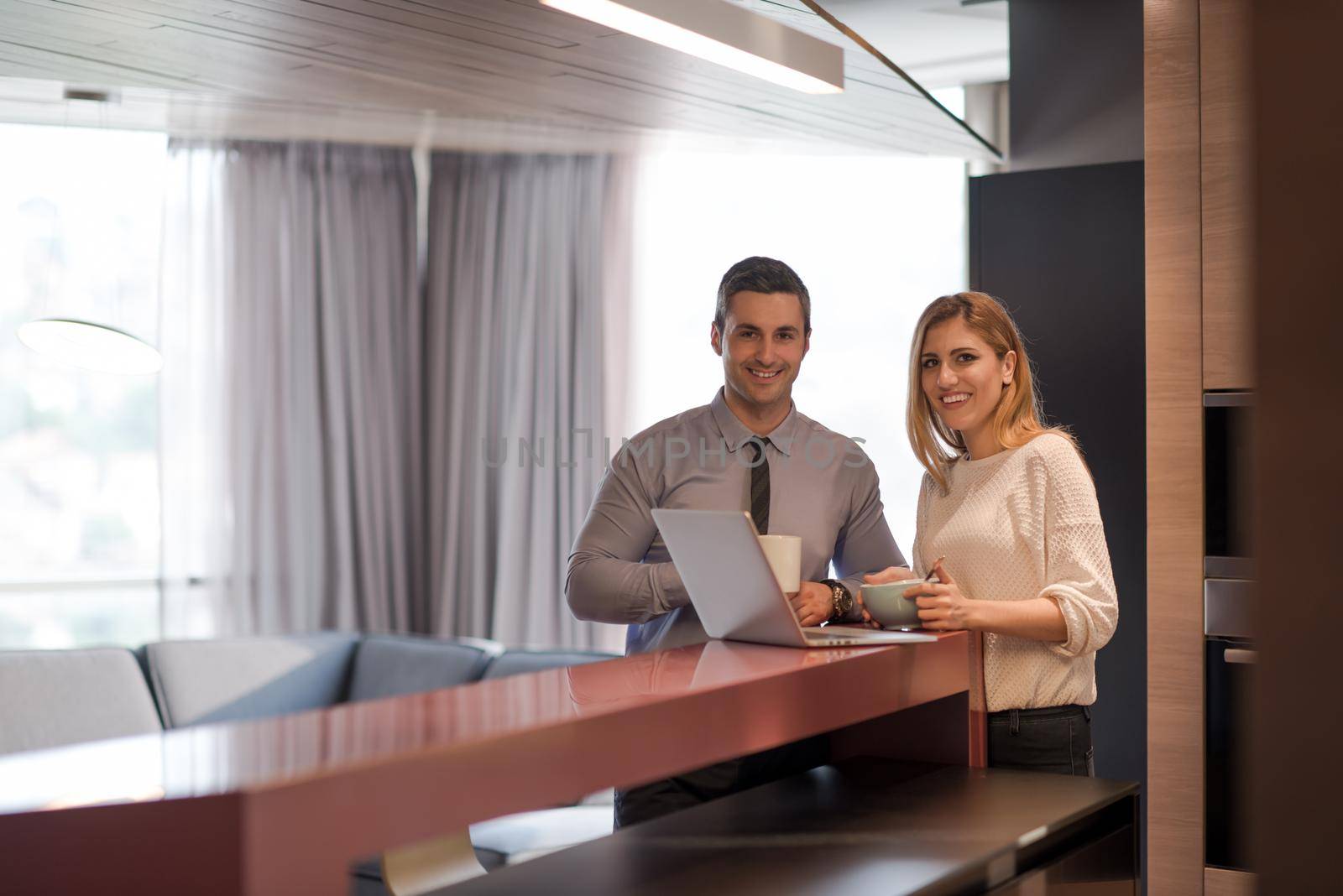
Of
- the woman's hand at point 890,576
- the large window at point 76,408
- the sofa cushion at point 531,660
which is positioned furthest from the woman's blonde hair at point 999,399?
the large window at point 76,408

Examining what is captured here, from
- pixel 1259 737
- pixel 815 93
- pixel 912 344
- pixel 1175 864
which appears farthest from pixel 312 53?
pixel 1259 737

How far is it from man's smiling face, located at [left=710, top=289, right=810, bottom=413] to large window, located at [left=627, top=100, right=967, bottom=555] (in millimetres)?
2426

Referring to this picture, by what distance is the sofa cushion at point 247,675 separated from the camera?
4.14 m

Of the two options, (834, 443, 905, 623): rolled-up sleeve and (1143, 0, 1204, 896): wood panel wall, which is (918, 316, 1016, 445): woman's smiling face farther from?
(1143, 0, 1204, 896): wood panel wall

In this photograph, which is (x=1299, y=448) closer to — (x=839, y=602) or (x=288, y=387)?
(x=839, y=602)

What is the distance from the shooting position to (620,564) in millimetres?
2096

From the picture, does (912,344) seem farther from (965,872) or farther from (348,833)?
(348,833)

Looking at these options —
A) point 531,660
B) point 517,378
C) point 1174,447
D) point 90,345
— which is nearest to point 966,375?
point 1174,447

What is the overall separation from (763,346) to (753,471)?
0.76 ft

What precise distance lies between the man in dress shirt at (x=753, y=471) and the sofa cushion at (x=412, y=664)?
2.04 m

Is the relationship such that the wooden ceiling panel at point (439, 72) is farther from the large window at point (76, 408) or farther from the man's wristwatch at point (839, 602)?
the man's wristwatch at point (839, 602)

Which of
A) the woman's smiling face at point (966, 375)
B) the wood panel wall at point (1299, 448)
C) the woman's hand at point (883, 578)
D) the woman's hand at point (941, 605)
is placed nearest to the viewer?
the wood panel wall at point (1299, 448)

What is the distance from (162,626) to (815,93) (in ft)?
11.4

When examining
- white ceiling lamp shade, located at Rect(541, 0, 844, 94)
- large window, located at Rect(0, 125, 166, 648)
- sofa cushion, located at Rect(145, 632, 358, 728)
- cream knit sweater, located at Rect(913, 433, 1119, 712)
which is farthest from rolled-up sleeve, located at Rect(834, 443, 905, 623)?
large window, located at Rect(0, 125, 166, 648)
